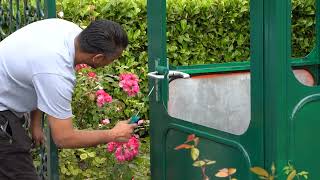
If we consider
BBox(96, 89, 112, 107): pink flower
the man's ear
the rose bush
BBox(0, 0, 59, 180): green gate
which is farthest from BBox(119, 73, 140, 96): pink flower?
the man's ear

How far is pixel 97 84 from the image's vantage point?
4.17m

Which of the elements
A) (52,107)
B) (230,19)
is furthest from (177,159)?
(230,19)

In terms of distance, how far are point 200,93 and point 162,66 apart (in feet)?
1.23

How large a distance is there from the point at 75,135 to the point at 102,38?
0.43 metres

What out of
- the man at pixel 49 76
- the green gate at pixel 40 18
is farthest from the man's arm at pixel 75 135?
the green gate at pixel 40 18

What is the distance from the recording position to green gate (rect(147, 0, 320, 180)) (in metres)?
2.55

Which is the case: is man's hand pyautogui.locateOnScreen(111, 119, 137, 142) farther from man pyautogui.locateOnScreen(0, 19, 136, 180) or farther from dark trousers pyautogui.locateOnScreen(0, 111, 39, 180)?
dark trousers pyautogui.locateOnScreen(0, 111, 39, 180)

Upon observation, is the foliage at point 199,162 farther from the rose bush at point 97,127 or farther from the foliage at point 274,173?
the rose bush at point 97,127

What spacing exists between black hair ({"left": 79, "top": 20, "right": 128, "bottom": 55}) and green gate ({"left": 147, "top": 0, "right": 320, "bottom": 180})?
16.9 inches

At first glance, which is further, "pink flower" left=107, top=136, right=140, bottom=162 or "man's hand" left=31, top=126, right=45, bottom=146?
"pink flower" left=107, top=136, right=140, bottom=162

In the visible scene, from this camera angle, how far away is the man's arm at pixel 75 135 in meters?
2.79

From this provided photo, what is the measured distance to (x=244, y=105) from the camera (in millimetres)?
3543

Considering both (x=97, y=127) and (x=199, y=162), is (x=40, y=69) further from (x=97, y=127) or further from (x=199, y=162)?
(x=97, y=127)

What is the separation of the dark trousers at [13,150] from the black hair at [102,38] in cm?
50
